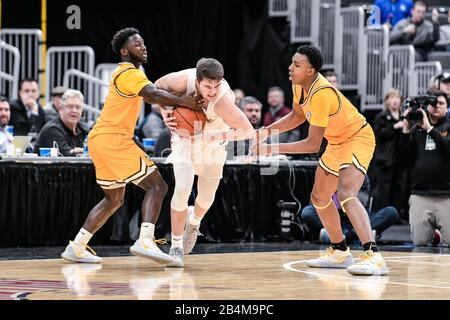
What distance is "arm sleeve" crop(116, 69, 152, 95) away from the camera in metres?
9.21

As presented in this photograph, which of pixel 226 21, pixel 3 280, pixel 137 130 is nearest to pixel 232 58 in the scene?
pixel 226 21

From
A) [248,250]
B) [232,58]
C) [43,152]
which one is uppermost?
Result: [232,58]

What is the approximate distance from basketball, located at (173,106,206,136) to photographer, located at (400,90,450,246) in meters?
3.91

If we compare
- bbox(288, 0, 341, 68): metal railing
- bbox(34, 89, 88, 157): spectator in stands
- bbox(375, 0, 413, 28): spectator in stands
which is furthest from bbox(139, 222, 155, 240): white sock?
bbox(375, 0, 413, 28): spectator in stands

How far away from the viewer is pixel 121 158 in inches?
372

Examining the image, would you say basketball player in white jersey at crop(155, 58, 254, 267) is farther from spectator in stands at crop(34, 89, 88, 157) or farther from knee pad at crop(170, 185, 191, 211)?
spectator in stands at crop(34, 89, 88, 157)

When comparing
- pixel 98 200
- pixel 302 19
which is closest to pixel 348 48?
pixel 302 19

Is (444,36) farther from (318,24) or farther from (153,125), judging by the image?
(153,125)

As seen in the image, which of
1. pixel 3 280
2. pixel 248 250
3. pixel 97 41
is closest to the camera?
pixel 3 280

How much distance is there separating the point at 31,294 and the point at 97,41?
37.8ft

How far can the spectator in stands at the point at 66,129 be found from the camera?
1236cm

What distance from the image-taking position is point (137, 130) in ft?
51.5

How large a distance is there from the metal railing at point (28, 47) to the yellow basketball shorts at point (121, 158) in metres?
7.45

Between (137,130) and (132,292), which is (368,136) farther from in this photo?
(137,130)
